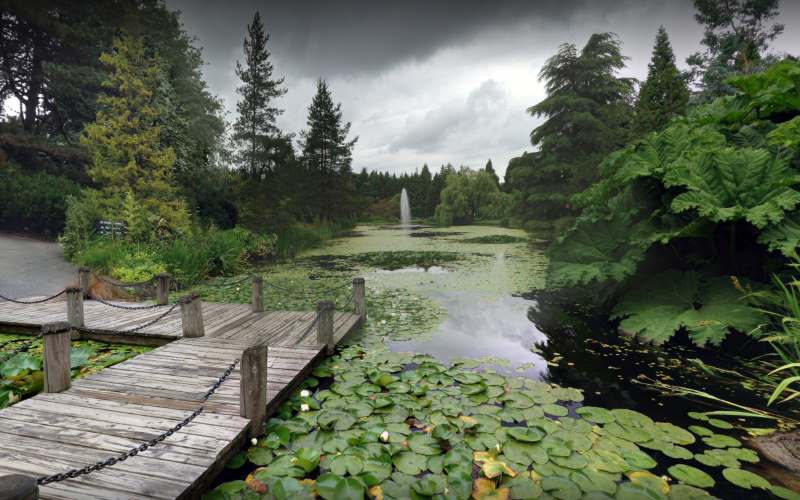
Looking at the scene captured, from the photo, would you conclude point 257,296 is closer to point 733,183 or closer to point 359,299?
point 359,299

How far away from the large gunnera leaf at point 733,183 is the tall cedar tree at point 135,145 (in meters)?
12.9

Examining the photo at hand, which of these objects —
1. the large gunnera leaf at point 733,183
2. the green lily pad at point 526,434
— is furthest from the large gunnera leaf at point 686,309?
the green lily pad at point 526,434

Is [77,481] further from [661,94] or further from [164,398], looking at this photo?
[661,94]

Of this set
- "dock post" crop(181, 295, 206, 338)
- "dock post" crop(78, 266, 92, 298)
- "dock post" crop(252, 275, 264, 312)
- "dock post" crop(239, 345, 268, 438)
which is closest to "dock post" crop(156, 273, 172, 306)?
"dock post" crop(78, 266, 92, 298)

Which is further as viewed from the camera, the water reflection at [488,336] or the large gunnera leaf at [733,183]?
the water reflection at [488,336]

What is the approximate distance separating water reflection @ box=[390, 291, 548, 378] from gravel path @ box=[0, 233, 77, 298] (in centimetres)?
810

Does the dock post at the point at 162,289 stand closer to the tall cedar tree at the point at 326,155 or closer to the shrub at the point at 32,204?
the shrub at the point at 32,204

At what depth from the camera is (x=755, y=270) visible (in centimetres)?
498

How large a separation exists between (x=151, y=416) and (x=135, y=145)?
1171 centimetres

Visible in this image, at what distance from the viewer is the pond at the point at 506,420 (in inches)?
93.6

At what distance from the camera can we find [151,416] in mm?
2914

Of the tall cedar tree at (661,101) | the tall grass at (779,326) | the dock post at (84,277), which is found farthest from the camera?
the tall cedar tree at (661,101)

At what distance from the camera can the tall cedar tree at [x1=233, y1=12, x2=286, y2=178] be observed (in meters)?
21.4

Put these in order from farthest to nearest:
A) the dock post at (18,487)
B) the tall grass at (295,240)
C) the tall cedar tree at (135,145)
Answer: the tall grass at (295,240), the tall cedar tree at (135,145), the dock post at (18,487)
